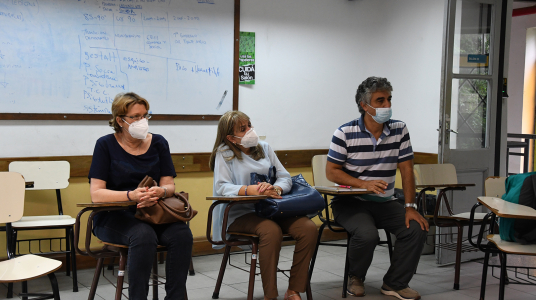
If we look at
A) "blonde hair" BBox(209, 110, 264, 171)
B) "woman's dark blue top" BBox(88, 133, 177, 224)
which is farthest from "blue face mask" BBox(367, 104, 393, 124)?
"woman's dark blue top" BBox(88, 133, 177, 224)

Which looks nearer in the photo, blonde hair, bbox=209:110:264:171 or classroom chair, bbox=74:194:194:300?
classroom chair, bbox=74:194:194:300

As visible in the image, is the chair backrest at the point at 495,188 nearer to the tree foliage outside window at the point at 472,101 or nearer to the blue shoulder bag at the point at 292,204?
the tree foliage outside window at the point at 472,101

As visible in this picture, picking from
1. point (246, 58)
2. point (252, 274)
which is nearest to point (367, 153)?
point (252, 274)

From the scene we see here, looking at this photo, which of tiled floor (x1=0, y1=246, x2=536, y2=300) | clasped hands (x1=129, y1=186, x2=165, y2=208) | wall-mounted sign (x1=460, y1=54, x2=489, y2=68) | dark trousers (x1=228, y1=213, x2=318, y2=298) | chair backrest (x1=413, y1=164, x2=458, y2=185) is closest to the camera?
clasped hands (x1=129, y1=186, x2=165, y2=208)

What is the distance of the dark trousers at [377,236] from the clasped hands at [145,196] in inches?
48.1

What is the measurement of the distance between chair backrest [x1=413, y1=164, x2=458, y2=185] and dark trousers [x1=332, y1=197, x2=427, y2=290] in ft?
1.96

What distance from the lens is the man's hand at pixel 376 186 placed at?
298cm

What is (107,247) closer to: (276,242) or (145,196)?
(145,196)

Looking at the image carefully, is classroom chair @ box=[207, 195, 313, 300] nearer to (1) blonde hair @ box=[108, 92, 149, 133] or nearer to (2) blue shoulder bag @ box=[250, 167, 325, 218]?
(2) blue shoulder bag @ box=[250, 167, 325, 218]

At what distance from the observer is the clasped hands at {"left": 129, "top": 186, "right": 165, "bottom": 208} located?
95.9 inches

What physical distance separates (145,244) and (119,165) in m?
0.47

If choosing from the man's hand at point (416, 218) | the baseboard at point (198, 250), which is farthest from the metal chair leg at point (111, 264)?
the man's hand at point (416, 218)

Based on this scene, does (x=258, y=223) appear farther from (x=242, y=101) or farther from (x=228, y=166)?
(x=242, y=101)

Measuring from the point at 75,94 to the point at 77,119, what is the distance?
0.18m
